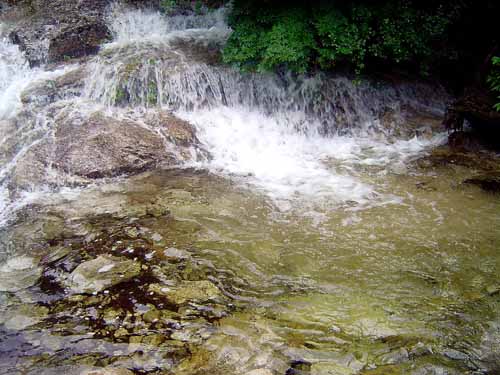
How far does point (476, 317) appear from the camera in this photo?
3.68m

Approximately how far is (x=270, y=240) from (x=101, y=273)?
1829 millimetres

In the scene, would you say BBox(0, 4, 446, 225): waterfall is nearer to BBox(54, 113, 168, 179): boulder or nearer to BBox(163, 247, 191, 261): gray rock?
BBox(54, 113, 168, 179): boulder

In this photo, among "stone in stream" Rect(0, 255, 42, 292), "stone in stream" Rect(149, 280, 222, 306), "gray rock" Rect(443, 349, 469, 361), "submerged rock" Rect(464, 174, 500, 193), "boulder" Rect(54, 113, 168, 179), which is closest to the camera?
"gray rock" Rect(443, 349, 469, 361)

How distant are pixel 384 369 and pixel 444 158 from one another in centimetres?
471

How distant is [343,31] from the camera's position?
24.3 ft

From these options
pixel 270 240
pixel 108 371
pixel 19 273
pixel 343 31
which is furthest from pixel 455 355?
pixel 343 31

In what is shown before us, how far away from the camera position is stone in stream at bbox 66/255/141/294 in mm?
4172

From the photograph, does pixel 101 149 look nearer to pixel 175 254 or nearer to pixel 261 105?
pixel 175 254

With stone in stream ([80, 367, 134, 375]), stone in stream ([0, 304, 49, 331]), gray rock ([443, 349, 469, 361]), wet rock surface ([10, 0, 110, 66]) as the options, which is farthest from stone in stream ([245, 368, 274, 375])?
wet rock surface ([10, 0, 110, 66])

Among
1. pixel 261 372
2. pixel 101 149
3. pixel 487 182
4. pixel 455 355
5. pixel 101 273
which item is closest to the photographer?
pixel 261 372

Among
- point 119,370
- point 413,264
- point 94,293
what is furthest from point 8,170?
point 413,264

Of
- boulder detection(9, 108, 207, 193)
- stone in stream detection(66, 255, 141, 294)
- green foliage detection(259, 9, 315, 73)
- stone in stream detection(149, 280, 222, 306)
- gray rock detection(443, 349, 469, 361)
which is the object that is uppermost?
green foliage detection(259, 9, 315, 73)

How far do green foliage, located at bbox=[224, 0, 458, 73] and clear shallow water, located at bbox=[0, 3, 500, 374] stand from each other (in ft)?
3.49

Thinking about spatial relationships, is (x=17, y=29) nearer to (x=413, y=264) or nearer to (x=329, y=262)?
(x=329, y=262)
